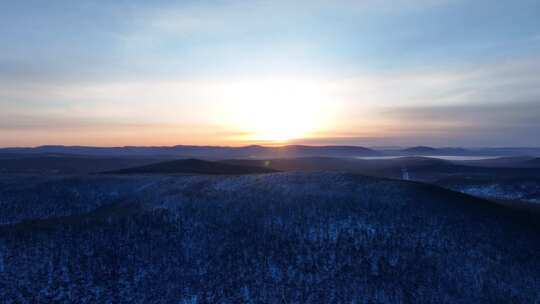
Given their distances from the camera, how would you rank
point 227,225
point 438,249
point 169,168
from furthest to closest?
point 169,168 < point 227,225 < point 438,249

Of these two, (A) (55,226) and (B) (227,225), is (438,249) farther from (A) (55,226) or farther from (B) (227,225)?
(A) (55,226)

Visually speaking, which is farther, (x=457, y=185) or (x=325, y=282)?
(x=457, y=185)

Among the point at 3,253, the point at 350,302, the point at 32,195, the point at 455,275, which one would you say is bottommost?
the point at 350,302

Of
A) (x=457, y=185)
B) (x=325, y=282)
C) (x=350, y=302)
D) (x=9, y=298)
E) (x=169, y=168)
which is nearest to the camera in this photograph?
(x=9, y=298)

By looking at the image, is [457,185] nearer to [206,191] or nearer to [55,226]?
[206,191]

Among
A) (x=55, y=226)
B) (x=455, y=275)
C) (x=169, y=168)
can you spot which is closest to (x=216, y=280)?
(x=55, y=226)

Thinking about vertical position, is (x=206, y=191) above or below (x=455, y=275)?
Result: above
